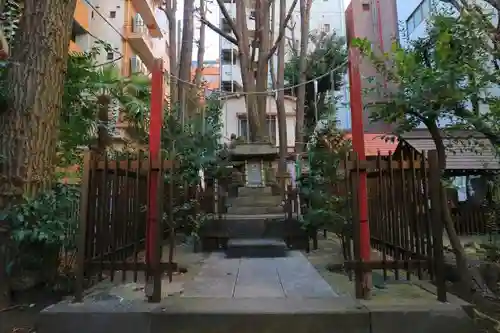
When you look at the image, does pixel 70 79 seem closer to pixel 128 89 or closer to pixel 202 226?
pixel 128 89

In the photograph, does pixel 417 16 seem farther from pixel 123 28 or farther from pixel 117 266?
pixel 117 266

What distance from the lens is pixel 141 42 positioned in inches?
869

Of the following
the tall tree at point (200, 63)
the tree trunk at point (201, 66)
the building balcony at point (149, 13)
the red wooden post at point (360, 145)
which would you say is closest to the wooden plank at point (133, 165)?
the red wooden post at point (360, 145)

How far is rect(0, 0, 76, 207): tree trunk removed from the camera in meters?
4.81

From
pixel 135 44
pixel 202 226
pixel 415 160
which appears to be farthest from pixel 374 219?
pixel 135 44

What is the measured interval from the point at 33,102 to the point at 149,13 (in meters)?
21.7

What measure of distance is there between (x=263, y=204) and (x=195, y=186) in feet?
8.30

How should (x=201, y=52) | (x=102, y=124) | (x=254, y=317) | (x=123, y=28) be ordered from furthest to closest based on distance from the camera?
(x=123, y=28) → (x=201, y=52) → (x=102, y=124) → (x=254, y=317)

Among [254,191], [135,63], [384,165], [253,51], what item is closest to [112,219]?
[384,165]

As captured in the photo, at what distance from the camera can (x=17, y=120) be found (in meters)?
4.88

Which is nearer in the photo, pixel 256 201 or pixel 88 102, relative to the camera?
pixel 88 102

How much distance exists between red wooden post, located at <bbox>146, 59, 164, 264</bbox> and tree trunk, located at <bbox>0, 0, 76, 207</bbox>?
136cm

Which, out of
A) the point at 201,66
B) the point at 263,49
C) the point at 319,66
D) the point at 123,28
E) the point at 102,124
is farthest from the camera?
the point at 319,66

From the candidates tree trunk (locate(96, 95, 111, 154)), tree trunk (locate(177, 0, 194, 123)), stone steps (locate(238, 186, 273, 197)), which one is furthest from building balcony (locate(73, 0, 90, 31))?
tree trunk (locate(96, 95, 111, 154))
